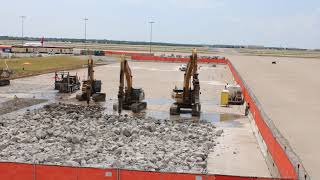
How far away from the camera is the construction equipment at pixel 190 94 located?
36.0m

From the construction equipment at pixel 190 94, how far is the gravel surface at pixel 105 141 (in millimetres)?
3793

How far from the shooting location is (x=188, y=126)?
3095cm

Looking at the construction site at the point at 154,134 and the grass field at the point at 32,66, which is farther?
the grass field at the point at 32,66

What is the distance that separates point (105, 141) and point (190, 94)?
13.1 meters

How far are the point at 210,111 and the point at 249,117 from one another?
4.60 m

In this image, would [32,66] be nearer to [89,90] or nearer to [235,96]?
[89,90]

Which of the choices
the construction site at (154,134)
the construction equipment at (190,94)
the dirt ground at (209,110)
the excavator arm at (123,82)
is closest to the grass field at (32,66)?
the dirt ground at (209,110)

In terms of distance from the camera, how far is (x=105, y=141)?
24.9m

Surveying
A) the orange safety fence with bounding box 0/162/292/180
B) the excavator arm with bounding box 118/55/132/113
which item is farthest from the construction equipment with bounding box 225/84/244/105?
the orange safety fence with bounding box 0/162/292/180

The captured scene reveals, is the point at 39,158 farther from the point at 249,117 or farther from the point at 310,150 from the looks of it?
the point at 249,117

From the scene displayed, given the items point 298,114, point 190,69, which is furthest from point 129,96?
point 298,114

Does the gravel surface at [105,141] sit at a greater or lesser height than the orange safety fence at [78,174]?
lesser

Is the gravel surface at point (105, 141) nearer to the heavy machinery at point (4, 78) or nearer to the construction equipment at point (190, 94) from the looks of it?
the construction equipment at point (190, 94)

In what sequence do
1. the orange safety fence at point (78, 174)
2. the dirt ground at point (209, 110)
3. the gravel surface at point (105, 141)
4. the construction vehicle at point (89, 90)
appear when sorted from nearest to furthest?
the orange safety fence at point (78, 174), the gravel surface at point (105, 141), the dirt ground at point (209, 110), the construction vehicle at point (89, 90)
